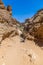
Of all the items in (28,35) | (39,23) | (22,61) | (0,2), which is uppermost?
(0,2)

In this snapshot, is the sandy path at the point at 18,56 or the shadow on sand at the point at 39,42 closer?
the sandy path at the point at 18,56

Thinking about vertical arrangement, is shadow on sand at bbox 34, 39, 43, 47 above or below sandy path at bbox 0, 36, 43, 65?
above

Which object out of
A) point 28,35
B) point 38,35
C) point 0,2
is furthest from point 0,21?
point 0,2

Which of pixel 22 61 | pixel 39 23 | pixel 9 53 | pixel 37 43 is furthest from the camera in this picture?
pixel 39 23

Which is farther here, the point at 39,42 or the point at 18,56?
the point at 39,42

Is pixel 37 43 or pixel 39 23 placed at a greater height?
pixel 39 23

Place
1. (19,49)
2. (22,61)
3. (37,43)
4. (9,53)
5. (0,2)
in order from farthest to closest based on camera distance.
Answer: (0,2) → (37,43) → (19,49) → (9,53) → (22,61)

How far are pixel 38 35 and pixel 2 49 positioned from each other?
3.68 m

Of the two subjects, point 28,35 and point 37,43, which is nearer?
point 37,43

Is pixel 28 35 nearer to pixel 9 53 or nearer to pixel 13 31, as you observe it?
pixel 13 31

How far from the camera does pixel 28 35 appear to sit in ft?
37.1

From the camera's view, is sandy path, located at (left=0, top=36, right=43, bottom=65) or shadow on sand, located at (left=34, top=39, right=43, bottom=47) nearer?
sandy path, located at (left=0, top=36, right=43, bottom=65)

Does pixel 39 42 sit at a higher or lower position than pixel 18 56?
higher

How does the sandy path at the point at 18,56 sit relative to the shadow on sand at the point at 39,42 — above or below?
below
